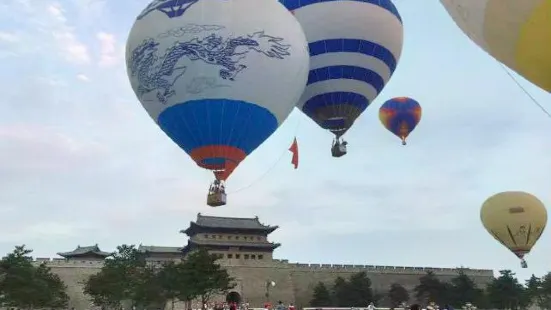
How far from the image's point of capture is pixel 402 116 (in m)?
18.8

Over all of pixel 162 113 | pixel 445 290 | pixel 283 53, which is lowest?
pixel 445 290

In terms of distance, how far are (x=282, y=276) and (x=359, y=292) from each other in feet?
18.4

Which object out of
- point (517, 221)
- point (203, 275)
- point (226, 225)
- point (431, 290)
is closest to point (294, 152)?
point (517, 221)

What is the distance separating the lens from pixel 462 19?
6566 mm

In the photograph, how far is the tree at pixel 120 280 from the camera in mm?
27422

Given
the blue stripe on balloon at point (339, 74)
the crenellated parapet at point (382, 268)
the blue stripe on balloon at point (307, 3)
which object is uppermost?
the blue stripe on balloon at point (307, 3)

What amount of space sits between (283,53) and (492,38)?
5.86m

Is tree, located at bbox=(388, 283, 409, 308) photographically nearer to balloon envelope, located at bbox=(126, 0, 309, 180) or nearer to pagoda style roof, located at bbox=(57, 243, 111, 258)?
pagoda style roof, located at bbox=(57, 243, 111, 258)

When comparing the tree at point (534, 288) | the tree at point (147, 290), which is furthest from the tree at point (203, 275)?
the tree at point (534, 288)

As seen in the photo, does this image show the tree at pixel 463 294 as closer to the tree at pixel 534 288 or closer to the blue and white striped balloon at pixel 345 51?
the tree at pixel 534 288

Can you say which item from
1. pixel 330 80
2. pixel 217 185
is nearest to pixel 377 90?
pixel 330 80

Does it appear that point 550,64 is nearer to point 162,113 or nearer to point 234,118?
point 234,118

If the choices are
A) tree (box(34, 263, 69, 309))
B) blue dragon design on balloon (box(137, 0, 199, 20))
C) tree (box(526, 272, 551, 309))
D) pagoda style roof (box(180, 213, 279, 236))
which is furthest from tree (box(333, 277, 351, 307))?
blue dragon design on balloon (box(137, 0, 199, 20))

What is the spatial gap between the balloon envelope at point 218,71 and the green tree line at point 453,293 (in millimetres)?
24466
